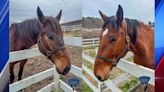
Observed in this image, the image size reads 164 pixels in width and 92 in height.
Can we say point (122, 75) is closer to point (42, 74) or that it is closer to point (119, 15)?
point (119, 15)

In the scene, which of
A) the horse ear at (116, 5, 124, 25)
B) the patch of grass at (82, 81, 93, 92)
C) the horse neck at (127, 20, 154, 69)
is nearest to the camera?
the patch of grass at (82, 81, 93, 92)

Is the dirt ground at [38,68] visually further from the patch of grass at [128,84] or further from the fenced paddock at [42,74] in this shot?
the patch of grass at [128,84]

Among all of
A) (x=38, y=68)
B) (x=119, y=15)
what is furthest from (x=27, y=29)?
(x=119, y=15)

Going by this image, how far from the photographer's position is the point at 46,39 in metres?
3.06

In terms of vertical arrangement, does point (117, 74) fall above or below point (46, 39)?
below

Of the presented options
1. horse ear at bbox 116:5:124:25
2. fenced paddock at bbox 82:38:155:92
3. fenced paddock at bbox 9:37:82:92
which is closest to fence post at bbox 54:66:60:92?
fenced paddock at bbox 9:37:82:92

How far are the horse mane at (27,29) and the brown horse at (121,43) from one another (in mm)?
581

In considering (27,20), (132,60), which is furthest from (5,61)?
(132,60)

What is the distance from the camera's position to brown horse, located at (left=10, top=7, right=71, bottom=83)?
304 cm

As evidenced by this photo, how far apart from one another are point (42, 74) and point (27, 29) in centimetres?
42

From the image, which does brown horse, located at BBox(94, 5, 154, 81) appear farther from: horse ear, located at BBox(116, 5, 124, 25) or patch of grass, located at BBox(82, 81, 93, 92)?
patch of grass, located at BBox(82, 81, 93, 92)

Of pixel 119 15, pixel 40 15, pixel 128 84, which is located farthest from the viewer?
pixel 128 84

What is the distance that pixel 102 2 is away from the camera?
3.14 meters

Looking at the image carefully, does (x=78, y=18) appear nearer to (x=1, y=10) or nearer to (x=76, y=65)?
(x=76, y=65)
